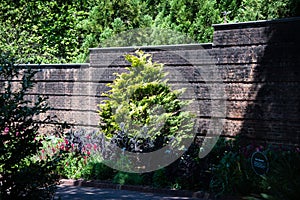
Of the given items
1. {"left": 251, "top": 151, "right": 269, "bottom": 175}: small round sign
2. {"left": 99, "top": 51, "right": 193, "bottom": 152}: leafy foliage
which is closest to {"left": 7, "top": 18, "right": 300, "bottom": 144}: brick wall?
{"left": 99, "top": 51, "right": 193, "bottom": 152}: leafy foliage

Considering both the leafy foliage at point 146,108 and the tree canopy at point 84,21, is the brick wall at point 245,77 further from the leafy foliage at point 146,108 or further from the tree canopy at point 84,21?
the tree canopy at point 84,21

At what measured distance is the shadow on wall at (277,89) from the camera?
36.3ft

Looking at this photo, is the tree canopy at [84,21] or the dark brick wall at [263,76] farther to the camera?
the tree canopy at [84,21]

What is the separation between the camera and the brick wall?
36.7ft

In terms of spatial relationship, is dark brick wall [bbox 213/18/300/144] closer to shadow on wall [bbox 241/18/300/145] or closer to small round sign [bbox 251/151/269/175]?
shadow on wall [bbox 241/18/300/145]

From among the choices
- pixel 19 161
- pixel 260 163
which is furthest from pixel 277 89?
pixel 19 161

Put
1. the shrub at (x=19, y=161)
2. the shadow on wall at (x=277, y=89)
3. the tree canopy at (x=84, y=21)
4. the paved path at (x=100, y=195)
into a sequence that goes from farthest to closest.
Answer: the tree canopy at (x=84, y=21), the shadow on wall at (x=277, y=89), the paved path at (x=100, y=195), the shrub at (x=19, y=161)

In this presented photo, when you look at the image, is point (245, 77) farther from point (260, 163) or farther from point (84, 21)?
point (84, 21)

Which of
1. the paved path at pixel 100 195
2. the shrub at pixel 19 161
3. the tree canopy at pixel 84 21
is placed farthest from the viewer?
the tree canopy at pixel 84 21

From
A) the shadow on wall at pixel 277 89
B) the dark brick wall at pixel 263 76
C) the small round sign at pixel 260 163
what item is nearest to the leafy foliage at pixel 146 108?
the dark brick wall at pixel 263 76

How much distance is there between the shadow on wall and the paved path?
94.2 inches

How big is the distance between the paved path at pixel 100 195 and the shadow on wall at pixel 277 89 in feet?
7.85

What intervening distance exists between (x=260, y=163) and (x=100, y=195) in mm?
3286

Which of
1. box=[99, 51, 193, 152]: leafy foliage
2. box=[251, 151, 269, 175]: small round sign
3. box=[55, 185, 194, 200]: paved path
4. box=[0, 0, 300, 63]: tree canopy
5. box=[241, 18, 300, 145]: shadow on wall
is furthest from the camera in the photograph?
box=[0, 0, 300, 63]: tree canopy
